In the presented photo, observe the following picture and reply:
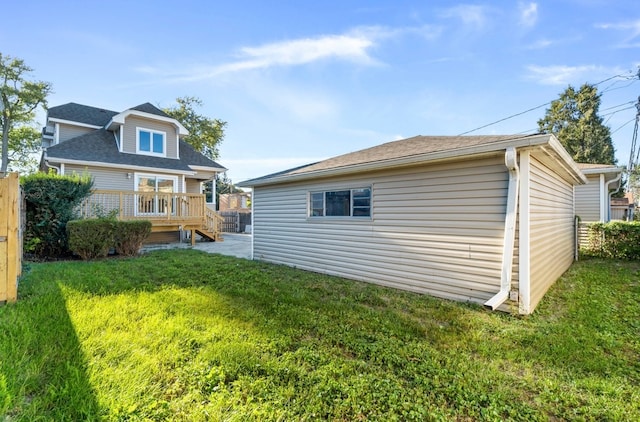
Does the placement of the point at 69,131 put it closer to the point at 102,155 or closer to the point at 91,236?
the point at 102,155

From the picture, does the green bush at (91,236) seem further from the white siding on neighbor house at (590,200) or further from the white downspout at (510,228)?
the white siding on neighbor house at (590,200)

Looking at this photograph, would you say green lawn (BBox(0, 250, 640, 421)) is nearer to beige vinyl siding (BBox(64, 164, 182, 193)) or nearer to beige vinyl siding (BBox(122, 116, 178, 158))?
beige vinyl siding (BBox(64, 164, 182, 193))

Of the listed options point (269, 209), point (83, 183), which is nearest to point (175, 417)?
→ point (269, 209)

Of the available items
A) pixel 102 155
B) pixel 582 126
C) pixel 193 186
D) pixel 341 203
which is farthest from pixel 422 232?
pixel 582 126

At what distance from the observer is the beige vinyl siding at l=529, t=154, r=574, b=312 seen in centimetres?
429

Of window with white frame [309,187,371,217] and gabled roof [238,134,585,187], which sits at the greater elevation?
gabled roof [238,134,585,187]

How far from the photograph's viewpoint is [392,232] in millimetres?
5367

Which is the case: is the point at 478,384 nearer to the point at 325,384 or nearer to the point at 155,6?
the point at 325,384

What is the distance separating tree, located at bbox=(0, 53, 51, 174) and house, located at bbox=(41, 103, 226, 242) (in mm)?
10248

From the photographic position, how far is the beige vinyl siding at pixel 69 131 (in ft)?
42.0

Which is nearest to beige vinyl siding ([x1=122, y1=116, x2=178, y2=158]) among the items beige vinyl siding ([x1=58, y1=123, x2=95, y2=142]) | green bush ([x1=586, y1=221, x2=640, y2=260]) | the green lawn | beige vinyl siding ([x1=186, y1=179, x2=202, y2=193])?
beige vinyl siding ([x1=186, y1=179, x2=202, y2=193])

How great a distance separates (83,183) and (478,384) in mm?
10120

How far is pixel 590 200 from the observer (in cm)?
1125

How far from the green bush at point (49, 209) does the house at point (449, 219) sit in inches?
230
